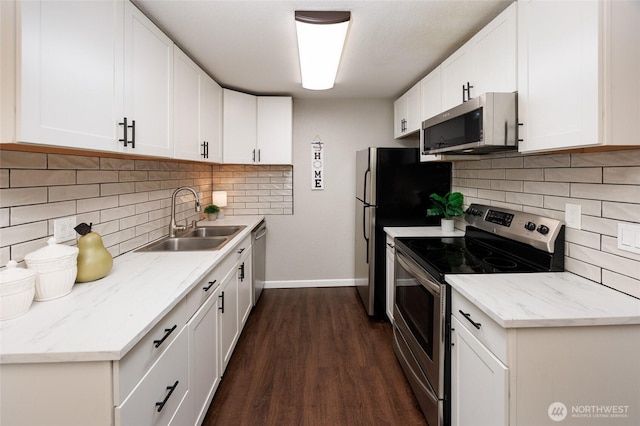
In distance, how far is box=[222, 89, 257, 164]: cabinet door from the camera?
335 centimetres

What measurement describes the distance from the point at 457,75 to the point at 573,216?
1.18m

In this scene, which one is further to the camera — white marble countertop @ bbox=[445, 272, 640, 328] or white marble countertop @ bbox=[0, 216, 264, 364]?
white marble countertop @ bbox=[445, 272, 640, 328]

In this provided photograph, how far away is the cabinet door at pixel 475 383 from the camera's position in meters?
1.19

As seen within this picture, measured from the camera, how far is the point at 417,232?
274 cm

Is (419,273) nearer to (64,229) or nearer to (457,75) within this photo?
(457,75)

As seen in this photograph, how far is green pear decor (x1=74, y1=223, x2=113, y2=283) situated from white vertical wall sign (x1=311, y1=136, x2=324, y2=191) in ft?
8.97

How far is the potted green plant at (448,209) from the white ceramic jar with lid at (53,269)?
2.48 m

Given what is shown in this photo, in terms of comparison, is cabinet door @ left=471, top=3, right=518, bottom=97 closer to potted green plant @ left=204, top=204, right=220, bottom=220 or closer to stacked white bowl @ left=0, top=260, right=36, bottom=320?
stacked white bowl @ left=0, top=260, right=36, bottom=320

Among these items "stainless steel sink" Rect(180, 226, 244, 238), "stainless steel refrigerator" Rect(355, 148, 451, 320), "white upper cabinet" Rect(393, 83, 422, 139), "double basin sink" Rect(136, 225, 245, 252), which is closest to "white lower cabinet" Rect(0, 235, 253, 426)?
"double basin sink" Rect(136, 225, 245, 252)

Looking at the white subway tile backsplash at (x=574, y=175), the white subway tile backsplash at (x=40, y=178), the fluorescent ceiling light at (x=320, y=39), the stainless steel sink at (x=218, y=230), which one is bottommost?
the stainless steel sink at (x=218, y=230)

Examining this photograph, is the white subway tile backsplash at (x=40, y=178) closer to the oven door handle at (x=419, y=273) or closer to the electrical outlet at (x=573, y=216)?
the oven door handle at (x=419, y=273)

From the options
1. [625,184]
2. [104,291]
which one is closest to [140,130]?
[104,291]

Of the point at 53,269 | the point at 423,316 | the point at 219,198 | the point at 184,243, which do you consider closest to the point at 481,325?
the point at 423,316

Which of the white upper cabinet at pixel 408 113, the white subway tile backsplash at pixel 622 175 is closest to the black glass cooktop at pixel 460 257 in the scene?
the white subway tile backsplash at pixel 622 175
